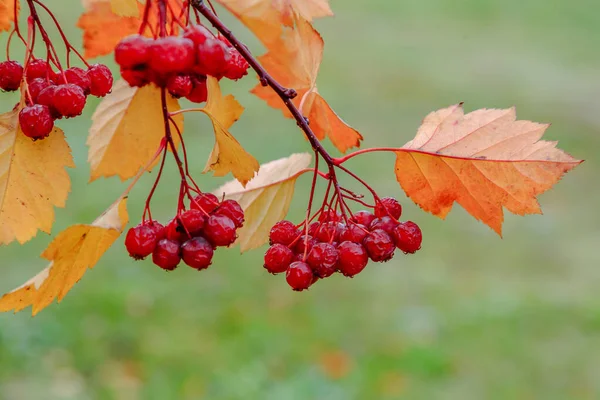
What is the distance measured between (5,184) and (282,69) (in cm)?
51

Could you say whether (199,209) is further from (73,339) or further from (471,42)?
(471,42)

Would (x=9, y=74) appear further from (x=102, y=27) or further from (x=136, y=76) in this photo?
(x=136, y=76)

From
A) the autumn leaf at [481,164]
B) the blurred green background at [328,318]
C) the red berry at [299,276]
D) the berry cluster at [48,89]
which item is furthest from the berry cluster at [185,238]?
the blurred green background at [328,318]

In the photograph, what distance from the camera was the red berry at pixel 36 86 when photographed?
121 cm

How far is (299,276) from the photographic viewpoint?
1.18 m

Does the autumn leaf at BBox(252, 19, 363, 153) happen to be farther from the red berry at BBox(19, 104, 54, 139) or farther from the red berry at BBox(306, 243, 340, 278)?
the red berry at BBox(19, 104, 54, 139)

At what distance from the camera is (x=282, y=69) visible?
1.40 m

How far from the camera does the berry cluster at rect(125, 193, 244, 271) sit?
1.13 meters

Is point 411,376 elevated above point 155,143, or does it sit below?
below

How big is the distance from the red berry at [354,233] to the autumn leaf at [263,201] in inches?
5.8

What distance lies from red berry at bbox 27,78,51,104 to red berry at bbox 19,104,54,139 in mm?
45

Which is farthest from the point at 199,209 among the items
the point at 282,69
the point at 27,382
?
the point at 27,382

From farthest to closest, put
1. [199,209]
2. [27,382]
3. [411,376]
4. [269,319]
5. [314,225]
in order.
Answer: [269,319] < [411,376] < [27,382] < [314,225] < [199,209]

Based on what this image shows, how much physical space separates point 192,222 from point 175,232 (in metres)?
0.03
